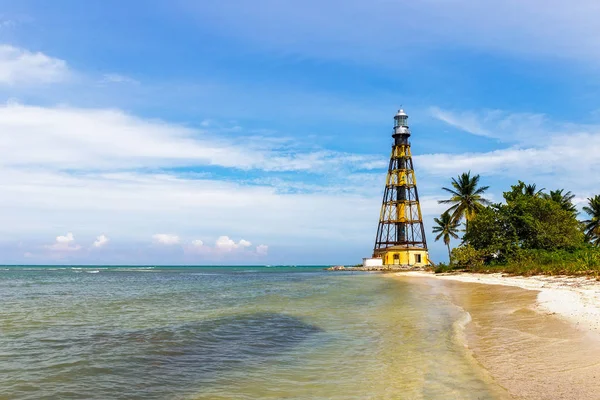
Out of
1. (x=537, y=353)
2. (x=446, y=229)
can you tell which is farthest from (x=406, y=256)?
(x=537, y=353)

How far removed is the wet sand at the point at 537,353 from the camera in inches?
263

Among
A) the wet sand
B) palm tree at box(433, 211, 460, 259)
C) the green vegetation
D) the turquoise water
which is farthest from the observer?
palm tree at box(433, 211, 460, 259)

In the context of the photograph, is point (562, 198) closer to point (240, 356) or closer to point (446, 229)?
point (446, 229)

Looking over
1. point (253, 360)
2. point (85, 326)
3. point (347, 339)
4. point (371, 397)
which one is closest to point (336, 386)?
point (371, 397)

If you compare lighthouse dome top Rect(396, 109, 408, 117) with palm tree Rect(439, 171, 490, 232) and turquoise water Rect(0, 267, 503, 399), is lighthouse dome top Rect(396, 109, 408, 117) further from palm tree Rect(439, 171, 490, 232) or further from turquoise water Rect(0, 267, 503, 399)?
turquoise water Rect(0, 267, 503, 399)

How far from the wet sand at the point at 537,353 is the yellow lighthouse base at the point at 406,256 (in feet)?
222

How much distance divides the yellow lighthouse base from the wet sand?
222 feet

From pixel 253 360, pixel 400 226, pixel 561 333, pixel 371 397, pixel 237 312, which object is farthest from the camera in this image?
pixel 400 226

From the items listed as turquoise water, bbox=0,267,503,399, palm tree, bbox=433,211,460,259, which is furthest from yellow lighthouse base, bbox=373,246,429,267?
turquoise water, bbox=0,267,503,399

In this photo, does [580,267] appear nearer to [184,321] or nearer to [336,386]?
[184,321]

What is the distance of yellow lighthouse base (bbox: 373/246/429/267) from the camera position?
3209 inches

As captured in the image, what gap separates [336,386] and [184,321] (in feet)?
32.5

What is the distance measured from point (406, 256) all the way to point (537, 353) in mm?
74548

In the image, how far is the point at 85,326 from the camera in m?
14.9
